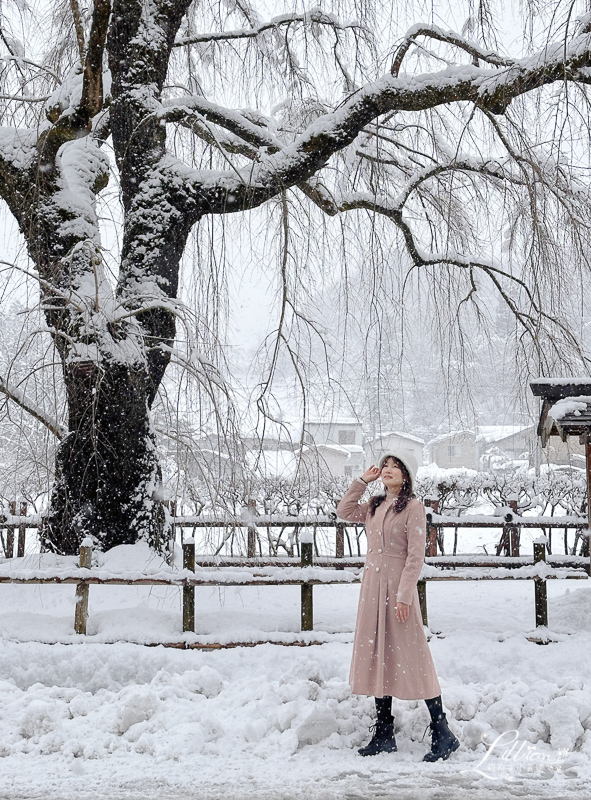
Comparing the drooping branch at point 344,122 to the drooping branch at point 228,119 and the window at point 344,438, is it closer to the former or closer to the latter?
the drooping branch at point 228,119

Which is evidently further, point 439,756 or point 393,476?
point 393,476

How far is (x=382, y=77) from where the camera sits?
601 centimetres

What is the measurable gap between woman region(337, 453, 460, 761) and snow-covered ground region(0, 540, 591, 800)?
0.74 feet

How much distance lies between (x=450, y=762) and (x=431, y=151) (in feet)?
21.3

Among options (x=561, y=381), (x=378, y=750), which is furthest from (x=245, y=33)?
(x=378, y=750)

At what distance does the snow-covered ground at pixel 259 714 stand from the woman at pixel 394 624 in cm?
22

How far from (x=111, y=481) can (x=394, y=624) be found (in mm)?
3519

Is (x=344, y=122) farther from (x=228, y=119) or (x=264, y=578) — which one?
(x=264, y=578)

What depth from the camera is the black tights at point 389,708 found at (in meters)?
3.56

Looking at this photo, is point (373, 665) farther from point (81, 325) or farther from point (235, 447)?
point (81, 325)

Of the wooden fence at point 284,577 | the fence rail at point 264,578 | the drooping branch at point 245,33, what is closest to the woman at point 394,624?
the wooden fence at point 284,577

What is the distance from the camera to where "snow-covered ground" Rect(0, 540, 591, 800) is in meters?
3.38

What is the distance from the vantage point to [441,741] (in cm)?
356

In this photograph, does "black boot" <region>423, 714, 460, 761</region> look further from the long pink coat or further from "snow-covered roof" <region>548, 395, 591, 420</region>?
"snow-covered roof" <region>548, 395, 591, 420</region>
